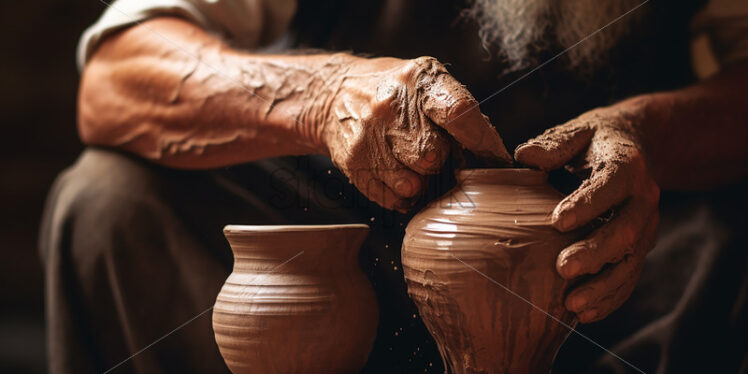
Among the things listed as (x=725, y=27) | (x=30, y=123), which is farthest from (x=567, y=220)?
(x=30, y=123)

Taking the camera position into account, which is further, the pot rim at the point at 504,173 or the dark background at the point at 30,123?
the dark background at the point at 30,123

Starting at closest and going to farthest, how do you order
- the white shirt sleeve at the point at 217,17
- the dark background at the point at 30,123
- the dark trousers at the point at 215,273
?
the dark trousers at the point at 215,273
the white shirt sleeve at the point at 217,17
the dark background at the point at 30,123

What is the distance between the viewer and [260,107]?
130 cm

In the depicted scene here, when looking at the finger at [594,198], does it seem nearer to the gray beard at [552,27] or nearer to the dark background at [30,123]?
the gray beard at [552,27]

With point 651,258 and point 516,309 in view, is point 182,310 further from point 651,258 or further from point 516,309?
point 651,258

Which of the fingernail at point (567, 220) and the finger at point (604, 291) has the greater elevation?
the fingernail at point (567, 220)

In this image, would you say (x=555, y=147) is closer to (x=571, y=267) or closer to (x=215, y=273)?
(x=571, y=267)

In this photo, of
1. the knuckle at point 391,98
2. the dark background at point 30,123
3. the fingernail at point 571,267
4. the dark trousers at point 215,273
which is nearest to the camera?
the fingernail at point 571,267

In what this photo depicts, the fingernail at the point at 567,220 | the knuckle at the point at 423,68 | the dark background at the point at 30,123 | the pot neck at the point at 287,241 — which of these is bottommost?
the dark background at the point at 30,123

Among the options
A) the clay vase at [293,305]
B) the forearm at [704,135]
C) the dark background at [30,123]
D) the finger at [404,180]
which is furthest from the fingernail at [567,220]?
the dark background at [30,123]

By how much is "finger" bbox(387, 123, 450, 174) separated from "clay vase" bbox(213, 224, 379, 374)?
0.56 feet

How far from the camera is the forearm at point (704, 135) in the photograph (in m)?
1.34

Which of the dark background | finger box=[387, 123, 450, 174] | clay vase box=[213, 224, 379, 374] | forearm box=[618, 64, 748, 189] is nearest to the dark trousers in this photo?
forearm box=[618, 64, 748, 189]

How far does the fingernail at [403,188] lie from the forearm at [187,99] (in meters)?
0.34
